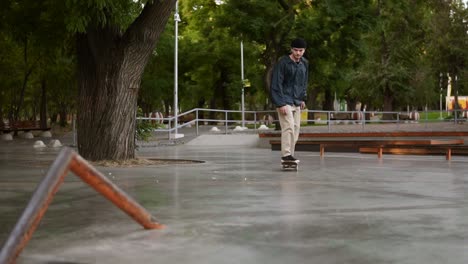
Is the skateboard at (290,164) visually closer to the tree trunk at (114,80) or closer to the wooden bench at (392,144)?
the tree trunk at (114,80)

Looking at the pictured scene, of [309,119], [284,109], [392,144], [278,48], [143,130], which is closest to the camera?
[284,109]

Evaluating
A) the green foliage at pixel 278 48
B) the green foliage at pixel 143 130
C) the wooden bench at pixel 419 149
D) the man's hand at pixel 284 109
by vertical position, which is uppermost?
the green foliage at pixel 278 48

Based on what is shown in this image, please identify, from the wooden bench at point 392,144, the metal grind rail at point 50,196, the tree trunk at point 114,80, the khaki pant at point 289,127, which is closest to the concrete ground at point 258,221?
the metal grind rail at point 50,196

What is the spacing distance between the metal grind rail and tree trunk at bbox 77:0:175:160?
27.5ft

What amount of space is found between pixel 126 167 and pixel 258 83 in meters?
33.0

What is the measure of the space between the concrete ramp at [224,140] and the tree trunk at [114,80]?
1343 centimetres

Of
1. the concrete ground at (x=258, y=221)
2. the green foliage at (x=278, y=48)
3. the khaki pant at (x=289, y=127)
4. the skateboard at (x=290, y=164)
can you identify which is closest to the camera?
the concrete ground at (x=258, y=221)

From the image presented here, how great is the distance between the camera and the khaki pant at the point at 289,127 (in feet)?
38.1

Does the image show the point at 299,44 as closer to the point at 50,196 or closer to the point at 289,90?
the point at 289,90

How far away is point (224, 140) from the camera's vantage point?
92.0 ft

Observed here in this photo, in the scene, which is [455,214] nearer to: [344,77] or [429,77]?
[344,77]

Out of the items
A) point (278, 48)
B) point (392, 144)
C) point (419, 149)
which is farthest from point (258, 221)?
point (278, 48)

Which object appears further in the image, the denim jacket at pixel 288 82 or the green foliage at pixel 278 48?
the green foliage at pixel 278 48

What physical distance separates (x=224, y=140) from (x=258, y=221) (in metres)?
22.0
